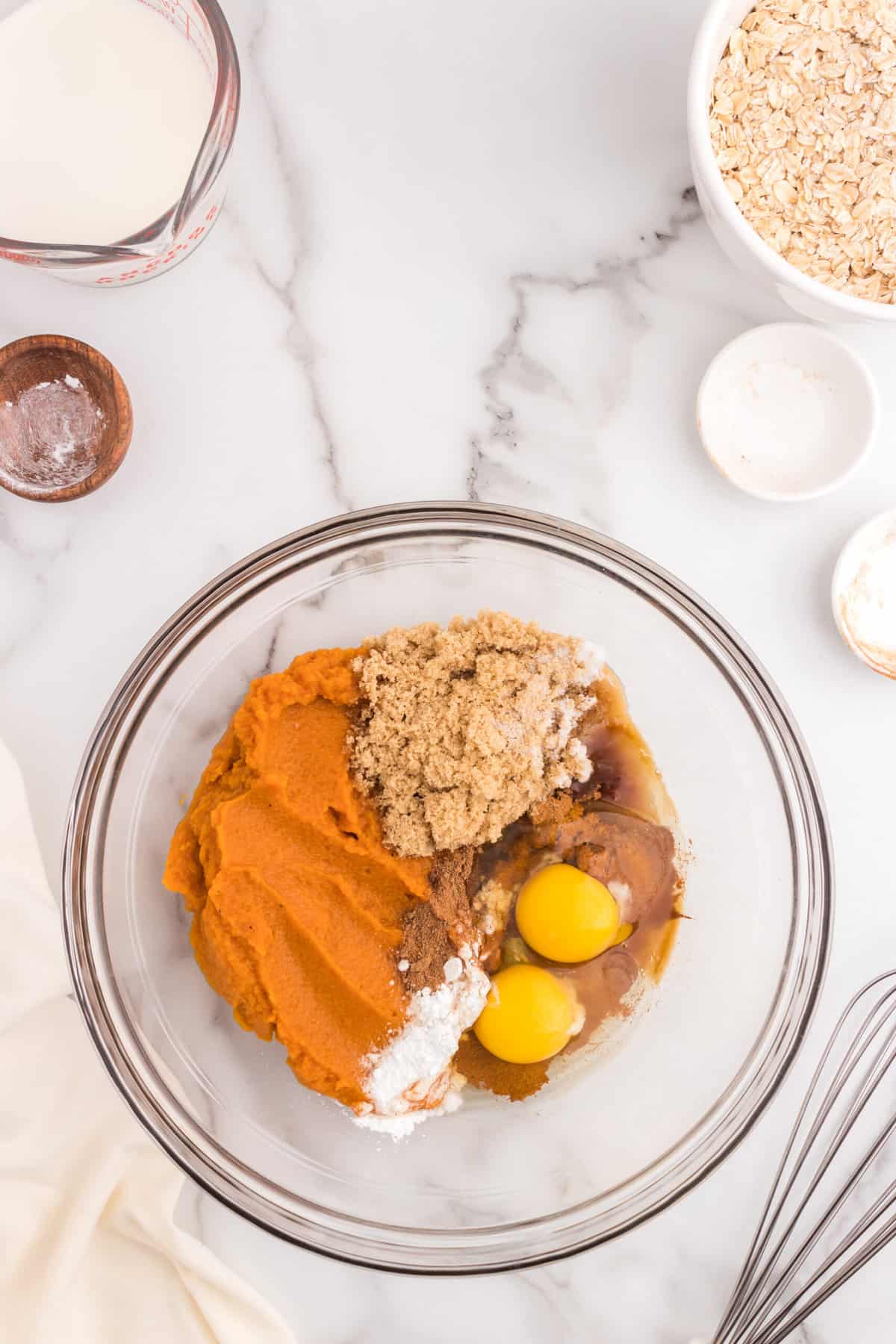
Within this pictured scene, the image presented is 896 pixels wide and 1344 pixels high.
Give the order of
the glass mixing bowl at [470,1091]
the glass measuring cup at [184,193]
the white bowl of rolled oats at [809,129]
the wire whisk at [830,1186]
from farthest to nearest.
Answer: the wire whisk at [830,1186]
the glass mixing bowl at [470,1091]
the white bowl of rolled oats at [809,129]
the glass measuring cup at [184,193]

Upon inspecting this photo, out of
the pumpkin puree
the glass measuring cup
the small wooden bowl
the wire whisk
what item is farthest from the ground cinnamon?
the glass measuring cup

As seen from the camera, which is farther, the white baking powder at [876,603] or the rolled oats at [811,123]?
the white baking powder at [876,603]

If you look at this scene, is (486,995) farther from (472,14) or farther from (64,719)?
(472,14)

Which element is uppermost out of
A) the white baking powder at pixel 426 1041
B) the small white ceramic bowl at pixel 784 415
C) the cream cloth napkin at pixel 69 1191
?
the small white ceramic bowl at pixel 784 415

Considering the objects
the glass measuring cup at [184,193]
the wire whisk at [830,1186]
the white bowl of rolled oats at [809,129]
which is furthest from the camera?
the wire whisk at [830,1186]

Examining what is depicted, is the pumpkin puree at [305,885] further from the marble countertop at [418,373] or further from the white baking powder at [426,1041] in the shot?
the marble countertop at [418,373]

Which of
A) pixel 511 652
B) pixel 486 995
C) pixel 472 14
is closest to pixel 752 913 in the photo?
pixel 486 995

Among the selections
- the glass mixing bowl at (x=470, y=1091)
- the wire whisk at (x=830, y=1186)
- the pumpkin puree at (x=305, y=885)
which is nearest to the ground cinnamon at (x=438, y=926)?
the pumpkin puree at (x=305, y=885)
